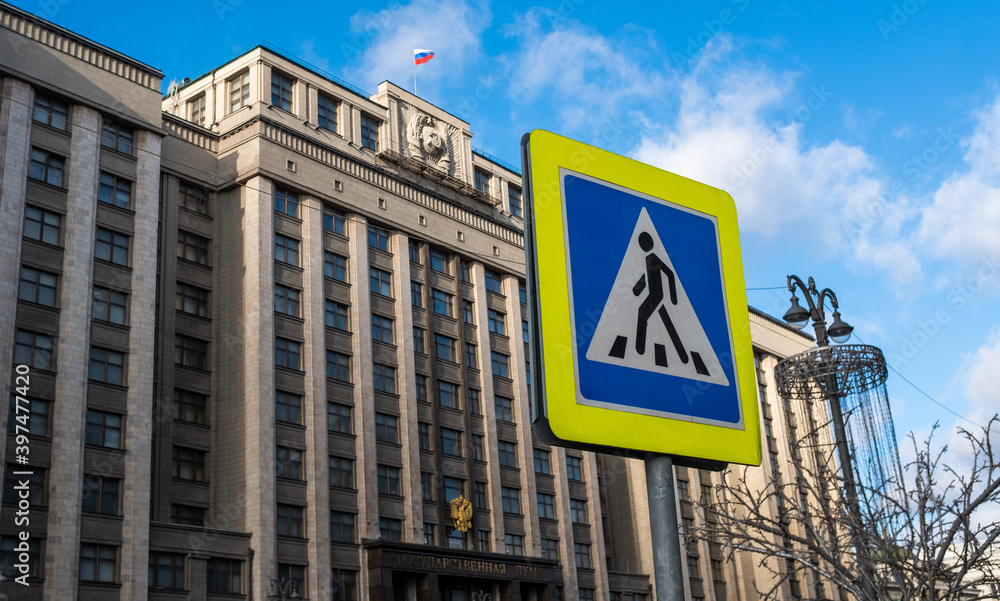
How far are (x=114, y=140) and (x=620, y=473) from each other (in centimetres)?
3936

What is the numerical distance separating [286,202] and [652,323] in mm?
48123

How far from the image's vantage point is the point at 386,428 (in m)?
53.0

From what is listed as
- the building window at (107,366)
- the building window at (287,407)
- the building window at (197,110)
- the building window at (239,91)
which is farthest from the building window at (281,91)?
the building window at (107,366)

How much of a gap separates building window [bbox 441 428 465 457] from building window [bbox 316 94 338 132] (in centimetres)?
1824

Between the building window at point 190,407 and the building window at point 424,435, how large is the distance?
11.5m

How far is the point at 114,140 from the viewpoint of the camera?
46219 millimetres

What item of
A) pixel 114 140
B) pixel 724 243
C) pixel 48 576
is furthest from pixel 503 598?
pixel 724 243

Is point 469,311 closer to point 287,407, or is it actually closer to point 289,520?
point 287,407

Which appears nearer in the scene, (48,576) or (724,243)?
(724,243)

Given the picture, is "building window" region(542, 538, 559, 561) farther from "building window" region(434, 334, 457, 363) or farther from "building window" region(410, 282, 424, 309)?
"building window" region(410, 282, 424, 309)

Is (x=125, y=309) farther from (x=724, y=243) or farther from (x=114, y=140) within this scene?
(x=724, y=243)

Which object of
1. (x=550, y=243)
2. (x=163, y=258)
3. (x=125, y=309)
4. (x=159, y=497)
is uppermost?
(x=163, y=258)

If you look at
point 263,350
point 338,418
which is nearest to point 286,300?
point 263,350

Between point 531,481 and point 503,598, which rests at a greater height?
point 531,481
